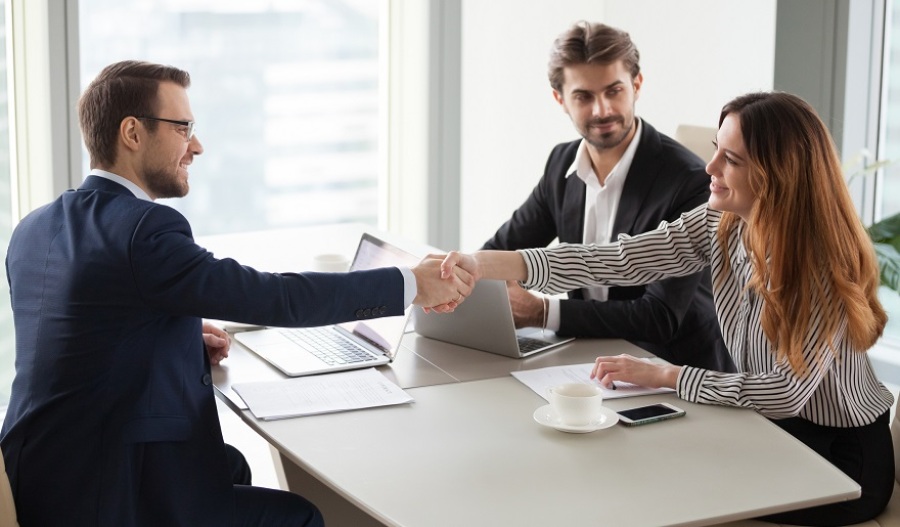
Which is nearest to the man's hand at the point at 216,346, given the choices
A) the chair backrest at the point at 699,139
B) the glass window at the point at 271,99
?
the chair backrest at the point at 699,139

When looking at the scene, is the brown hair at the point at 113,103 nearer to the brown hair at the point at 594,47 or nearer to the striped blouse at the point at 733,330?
the striped blouse at the point at 733,330

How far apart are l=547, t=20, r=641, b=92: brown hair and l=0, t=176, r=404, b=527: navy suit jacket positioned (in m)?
1.33

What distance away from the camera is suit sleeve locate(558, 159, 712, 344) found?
250 cm

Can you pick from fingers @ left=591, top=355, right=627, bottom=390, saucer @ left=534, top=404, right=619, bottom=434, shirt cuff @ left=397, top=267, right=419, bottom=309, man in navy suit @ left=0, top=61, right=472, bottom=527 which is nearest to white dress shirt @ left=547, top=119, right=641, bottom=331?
fingers @ left=591, top=355, right=627, bottom=390

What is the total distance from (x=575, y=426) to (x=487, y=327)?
1.79 ft

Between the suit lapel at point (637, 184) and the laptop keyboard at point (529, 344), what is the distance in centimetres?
50

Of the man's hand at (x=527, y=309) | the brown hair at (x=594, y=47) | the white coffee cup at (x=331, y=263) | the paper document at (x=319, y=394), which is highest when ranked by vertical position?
the brown hair at (x=594, y=47)

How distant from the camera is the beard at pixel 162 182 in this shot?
2066mm

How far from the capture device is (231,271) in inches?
76.1

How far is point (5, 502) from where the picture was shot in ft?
5.91

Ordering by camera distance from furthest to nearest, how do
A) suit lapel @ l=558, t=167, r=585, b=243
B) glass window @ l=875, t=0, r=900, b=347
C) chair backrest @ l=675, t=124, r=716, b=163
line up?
glass window @ l=875, t=0, r=900, b=347 → chair backrest @ l=675, t=124, r=716, b=163 → suit lapel @ l=558, t=167, r=585, b=243

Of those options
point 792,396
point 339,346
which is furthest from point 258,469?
point 792,396

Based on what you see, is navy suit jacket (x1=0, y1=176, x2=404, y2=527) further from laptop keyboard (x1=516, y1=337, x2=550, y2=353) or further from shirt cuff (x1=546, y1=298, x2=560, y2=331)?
shirt cuff (x1=546, y1=298, x2=560, y2=331)

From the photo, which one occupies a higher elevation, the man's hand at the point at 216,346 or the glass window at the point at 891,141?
the glass window at the point at 891,141
